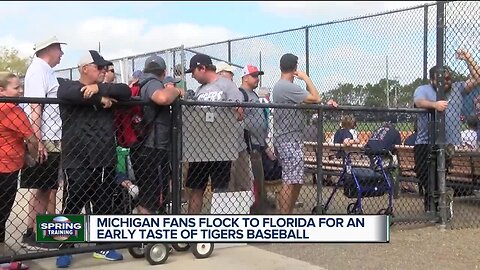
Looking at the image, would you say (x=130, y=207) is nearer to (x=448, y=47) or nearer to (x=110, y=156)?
(x=110, y=156)

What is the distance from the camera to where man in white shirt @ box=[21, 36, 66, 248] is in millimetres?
4996

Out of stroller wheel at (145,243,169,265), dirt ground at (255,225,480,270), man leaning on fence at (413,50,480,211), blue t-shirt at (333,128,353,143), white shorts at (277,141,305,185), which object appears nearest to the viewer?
stroller wheel at (145,243,169,265)

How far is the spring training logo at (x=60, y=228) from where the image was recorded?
14.8ft

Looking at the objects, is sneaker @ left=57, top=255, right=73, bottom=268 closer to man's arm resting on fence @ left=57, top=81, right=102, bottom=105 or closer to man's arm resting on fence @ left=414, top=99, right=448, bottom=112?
man's arm resting on fence @ left=57, top=81, right=102, bottom=105

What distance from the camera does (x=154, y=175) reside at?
5.00 metres

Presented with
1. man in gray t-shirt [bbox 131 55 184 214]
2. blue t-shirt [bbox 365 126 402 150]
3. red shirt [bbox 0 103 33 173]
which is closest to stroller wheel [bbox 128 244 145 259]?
man in gray t-shirt [bbox 131 55 184 214]

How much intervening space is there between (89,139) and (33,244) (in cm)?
107

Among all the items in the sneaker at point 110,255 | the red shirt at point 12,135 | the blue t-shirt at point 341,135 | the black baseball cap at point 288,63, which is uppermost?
the black baseball cap at point 288,63

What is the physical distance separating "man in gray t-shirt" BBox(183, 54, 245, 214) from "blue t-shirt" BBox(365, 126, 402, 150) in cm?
203

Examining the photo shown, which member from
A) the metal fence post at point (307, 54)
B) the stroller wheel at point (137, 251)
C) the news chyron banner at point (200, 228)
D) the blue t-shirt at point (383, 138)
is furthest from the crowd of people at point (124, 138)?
the metal fence post at point (307, 54)

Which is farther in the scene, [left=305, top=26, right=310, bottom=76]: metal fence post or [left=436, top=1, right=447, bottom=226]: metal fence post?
[left=305, top=26, right=310, bottom=76]: metal fence post

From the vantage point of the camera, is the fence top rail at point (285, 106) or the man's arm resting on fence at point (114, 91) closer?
the man's arm resting on fence at point (114, 91)

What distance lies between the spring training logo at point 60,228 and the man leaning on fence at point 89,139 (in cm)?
15

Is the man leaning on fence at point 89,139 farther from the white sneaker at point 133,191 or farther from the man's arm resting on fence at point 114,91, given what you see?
the white sneaker at point 133,191
